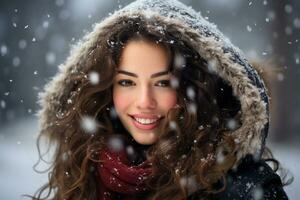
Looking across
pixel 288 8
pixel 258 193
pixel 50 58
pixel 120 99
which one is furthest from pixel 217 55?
A: pixel 50 58

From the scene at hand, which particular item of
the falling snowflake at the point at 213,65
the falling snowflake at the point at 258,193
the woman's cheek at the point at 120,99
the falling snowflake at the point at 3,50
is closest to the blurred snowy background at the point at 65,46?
the falling snowflake at the point at 3,50

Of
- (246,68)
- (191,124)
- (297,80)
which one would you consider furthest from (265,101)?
(297,80)

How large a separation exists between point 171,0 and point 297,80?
37.6 ft

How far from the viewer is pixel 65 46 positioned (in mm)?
17594

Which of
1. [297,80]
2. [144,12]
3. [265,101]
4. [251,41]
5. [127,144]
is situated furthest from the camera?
[251,41]

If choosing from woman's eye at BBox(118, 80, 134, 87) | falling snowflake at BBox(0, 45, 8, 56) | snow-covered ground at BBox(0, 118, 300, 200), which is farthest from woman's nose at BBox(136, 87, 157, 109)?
falling snowflake at BBox(0, 45, 8, 56)

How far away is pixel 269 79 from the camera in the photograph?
371 centimetres

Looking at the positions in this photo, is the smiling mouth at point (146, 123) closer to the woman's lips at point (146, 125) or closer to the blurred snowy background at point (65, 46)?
the woman's lips at point (146, 125)

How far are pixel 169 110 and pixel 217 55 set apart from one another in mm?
382

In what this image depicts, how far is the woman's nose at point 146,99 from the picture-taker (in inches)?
127

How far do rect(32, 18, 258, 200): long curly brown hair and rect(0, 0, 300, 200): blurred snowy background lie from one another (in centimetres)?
725

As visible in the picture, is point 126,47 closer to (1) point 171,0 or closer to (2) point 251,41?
(1) point 171,0

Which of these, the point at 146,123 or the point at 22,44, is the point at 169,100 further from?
the point at 22,44

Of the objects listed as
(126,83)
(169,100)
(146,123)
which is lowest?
(146,123)
